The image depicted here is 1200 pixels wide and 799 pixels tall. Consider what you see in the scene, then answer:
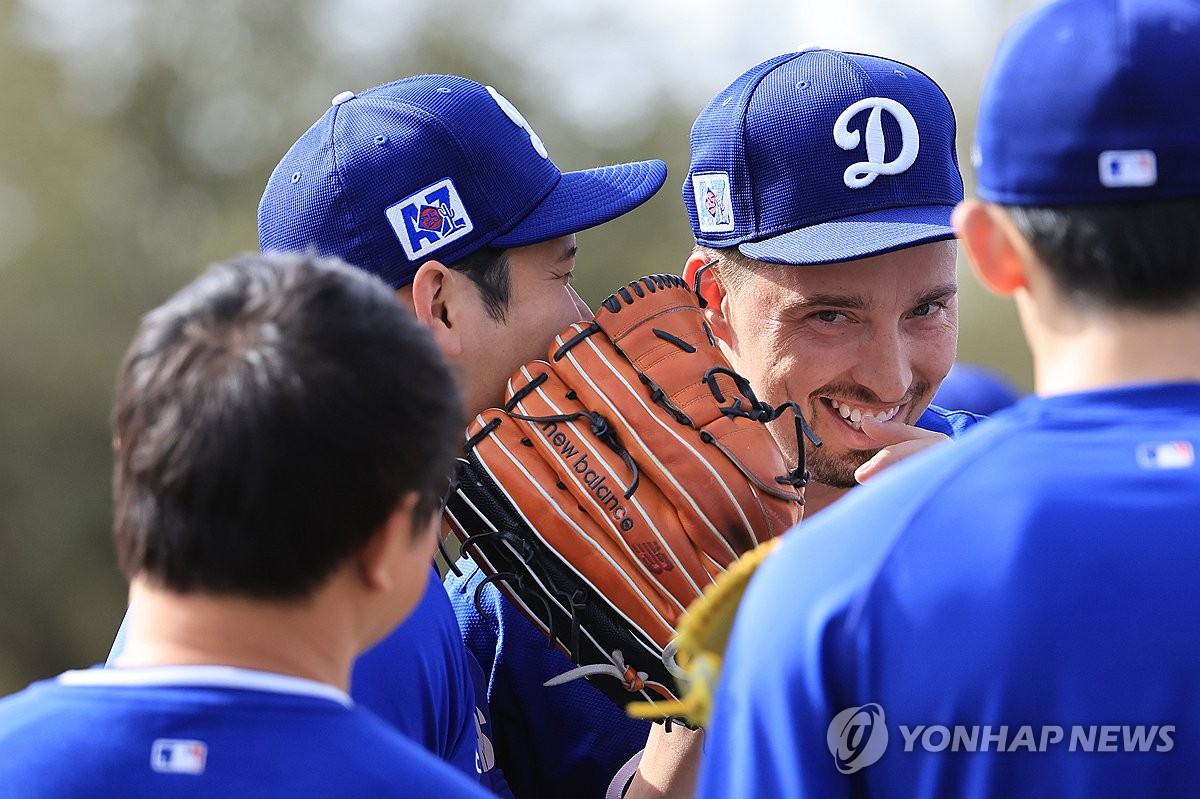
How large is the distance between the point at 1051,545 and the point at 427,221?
5.12 feet

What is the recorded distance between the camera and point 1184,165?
1.52 meters

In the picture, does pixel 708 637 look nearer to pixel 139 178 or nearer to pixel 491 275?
pixel 491 275

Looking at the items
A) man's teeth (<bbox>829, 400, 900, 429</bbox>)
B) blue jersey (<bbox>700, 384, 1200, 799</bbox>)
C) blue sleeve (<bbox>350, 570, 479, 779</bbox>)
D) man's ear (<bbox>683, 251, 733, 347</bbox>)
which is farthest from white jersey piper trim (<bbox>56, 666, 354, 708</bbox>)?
man's ear (<bbox>683, 251, 733, 347</bbox>)

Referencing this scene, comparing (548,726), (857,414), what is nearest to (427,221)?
(548,726)

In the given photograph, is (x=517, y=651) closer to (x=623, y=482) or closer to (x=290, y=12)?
(x=623, y=482)

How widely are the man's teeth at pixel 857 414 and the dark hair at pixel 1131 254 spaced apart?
5.77 ft

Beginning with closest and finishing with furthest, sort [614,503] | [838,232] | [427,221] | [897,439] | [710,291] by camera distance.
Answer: [614,503] → [427,221] → [897,439] → [838,232] → [710,291]

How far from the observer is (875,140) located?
3250 millimetres

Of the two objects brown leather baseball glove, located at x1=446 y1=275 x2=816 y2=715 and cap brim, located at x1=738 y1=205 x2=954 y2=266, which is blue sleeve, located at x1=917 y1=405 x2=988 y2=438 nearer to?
cap brim, located at x1=738 y1=205 x2=954 y2=266

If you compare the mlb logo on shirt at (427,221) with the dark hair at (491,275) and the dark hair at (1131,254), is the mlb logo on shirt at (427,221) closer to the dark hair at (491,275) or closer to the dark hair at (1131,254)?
the dark hair at (491,275)

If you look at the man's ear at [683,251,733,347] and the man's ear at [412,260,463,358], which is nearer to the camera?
the man's ear at [412,260,463,358]

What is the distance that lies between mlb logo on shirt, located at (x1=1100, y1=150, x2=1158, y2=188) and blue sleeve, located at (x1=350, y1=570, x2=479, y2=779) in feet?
3.77

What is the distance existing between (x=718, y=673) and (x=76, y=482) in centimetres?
1533

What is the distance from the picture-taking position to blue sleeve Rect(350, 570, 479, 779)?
7.20 ft
